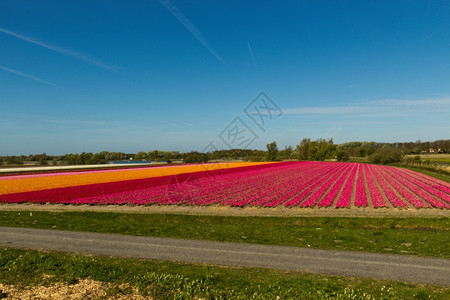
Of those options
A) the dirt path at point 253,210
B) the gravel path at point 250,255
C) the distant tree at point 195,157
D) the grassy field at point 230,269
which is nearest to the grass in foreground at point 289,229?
the grassy field at point 230,269

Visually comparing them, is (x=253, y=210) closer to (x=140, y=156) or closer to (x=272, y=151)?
(x=272, y=151)

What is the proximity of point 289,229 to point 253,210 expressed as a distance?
7086 millimetres

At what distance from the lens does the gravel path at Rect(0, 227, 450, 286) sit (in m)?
9.38

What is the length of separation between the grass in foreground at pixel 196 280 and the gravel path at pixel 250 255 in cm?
64

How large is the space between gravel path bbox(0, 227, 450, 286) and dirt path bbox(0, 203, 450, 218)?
874 cm

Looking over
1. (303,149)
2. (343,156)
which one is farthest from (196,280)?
(303,149)

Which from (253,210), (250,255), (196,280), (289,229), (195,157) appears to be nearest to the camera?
(196,280)

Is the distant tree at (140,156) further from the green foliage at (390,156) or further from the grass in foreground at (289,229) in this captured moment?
the grass in foreground at (289,229)

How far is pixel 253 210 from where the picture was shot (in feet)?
73.9

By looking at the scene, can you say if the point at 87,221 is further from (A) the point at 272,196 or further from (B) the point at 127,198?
(A) the point at 272,196

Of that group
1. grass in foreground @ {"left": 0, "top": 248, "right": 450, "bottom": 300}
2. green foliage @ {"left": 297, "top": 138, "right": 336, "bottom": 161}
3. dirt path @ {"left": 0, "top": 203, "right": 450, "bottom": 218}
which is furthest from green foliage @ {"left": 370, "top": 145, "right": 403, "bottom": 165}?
grass in foreground @ {"left": 0, "top": 248, "right": 450, "bottom": 300}

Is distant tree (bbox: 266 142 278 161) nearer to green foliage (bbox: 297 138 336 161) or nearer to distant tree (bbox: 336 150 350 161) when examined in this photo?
green foliage (bbox: 297 138 336 161)

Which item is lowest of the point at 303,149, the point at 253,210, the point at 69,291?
the point at 253,210

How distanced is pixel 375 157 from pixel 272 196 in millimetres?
88763
